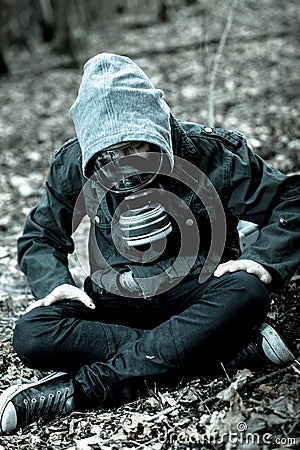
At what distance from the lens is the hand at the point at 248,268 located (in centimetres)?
301

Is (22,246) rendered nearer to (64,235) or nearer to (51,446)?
(64,235)

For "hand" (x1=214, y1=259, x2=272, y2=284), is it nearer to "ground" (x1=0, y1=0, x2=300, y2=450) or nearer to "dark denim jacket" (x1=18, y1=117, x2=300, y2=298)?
"dark denim jacket" (x1=18, y1=117, x2=300, y2=298)

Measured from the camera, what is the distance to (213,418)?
8.41ft

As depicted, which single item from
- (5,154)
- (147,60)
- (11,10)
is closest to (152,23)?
(11,10)

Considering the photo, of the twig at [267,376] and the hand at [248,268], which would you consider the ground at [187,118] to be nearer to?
the twig at [267,376]

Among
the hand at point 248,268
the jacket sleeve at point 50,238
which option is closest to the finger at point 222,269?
the hand at point 248,268

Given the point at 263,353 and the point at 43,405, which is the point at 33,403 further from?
the point at 263,353

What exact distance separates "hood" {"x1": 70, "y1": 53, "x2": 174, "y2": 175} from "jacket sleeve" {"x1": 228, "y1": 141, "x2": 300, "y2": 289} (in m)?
0.39

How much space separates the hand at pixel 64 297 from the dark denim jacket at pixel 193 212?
0.27 feet

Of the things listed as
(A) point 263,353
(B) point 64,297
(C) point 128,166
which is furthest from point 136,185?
(A) point 263,353

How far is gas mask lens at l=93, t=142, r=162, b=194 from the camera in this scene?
2.96 metres

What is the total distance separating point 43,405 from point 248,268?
1.15 m

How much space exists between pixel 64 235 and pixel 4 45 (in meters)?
10.5

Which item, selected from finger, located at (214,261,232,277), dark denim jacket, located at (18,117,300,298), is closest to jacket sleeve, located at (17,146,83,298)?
dark denim jacket, located at (18,117,300,298)
